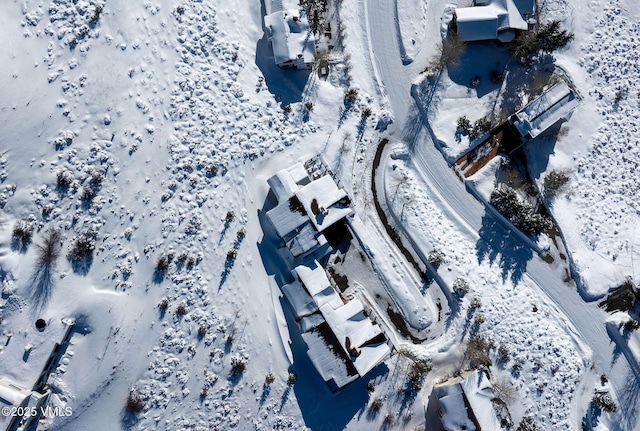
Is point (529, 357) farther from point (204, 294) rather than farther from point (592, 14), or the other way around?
point (592, 14)

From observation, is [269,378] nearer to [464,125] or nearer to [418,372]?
[418,372]

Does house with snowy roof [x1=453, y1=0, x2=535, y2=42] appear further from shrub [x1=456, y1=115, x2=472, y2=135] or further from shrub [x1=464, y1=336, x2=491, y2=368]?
shrub [x1=464, y1=336, x2=491, y2=368]

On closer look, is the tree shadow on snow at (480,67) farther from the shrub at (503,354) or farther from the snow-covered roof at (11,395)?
the snow-covered roof at (11,395)

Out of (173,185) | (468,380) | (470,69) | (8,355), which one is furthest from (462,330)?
(8,355)

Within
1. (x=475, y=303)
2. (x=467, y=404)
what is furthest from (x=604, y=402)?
(x=475, y=303)

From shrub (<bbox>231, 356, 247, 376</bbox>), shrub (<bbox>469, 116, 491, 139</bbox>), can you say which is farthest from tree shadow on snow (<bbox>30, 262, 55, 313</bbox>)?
shrub (<bbox>469, 116, 491, 139</bbox>)

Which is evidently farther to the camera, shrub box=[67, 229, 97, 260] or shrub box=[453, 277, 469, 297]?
shrub box=[453, 277, 469, 297]
